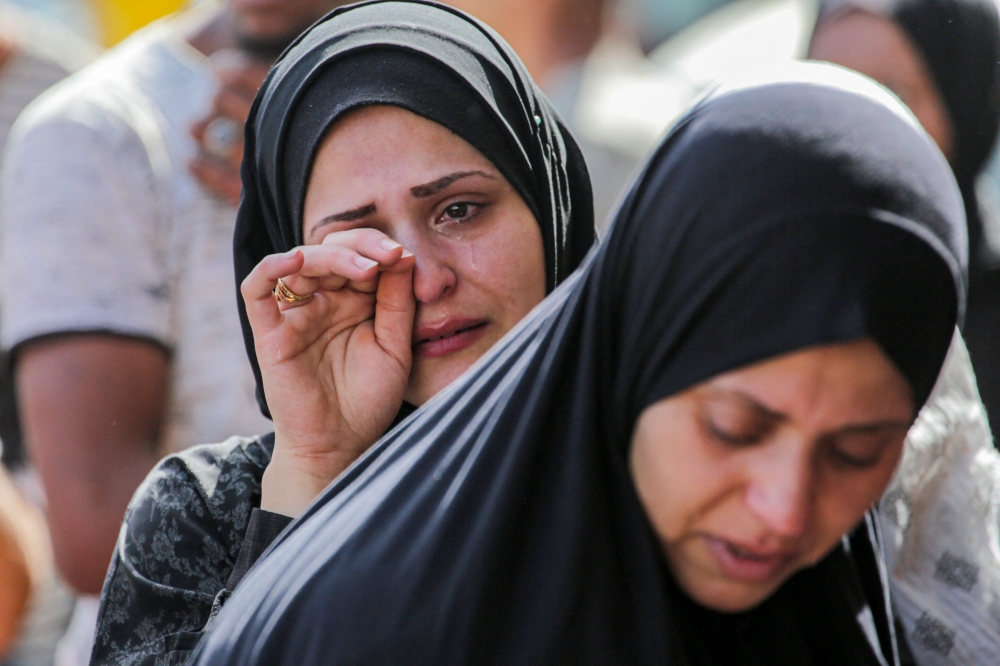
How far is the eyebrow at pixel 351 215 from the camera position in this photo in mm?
1479

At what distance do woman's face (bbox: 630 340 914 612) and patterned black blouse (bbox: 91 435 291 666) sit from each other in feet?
1.79

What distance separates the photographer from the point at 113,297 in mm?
2135

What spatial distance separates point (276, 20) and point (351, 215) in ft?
3.41

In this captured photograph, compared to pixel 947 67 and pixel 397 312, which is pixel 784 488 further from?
pixel 947 67

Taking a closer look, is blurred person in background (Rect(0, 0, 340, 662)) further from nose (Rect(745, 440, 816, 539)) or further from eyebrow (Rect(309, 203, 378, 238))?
nose (Rect(745, 440, 816, 539))

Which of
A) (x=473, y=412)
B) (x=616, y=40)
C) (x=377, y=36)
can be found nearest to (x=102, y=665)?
(x=473, y=412)

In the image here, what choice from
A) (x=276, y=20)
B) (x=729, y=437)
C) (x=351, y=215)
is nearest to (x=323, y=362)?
(x=351, y=215)

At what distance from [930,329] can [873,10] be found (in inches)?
49.4

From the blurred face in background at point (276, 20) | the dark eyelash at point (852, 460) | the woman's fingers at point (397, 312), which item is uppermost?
the blurred face in background at point (276, 20)

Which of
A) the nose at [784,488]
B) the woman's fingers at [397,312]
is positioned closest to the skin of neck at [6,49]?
the woman's fingers at [397,312]

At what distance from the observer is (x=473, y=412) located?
3.88 feet

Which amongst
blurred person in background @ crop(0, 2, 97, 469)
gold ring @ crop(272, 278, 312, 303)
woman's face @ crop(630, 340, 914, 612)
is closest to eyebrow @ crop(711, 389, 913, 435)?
woman's face @ crop(630, 340, 914, 612)

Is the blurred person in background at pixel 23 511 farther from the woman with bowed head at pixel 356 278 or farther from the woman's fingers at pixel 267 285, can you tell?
the woman's fingers at pixel 267 285

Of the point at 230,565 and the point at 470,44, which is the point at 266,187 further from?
the point at 230,565
